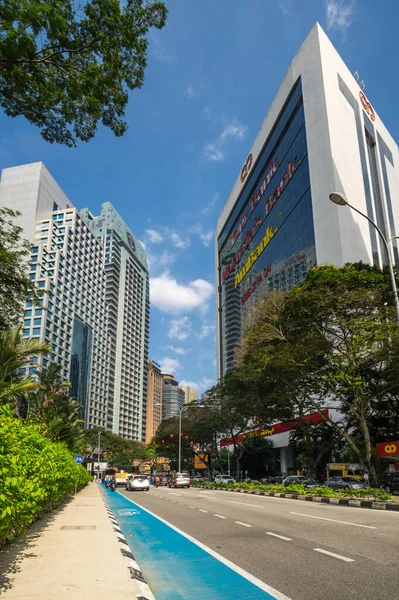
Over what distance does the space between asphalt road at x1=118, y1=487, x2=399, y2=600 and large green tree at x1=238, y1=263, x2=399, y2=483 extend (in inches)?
496

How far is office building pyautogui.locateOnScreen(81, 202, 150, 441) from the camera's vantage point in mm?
A: 145250

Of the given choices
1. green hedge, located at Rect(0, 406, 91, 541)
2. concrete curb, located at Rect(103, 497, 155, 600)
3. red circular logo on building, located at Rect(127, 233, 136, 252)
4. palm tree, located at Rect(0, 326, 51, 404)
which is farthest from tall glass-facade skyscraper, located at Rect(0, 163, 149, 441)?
concrete curb, located at Rect(103, 497, 155, 600)

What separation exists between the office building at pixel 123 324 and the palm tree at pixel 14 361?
398ft

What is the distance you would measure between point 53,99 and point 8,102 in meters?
1.25

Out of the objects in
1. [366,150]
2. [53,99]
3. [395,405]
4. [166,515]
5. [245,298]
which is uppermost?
[366,150]

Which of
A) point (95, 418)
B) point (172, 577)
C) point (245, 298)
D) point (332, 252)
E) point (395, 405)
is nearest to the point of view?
point (172, 577)

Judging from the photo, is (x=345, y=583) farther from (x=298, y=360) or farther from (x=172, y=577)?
(x=298, y=360)

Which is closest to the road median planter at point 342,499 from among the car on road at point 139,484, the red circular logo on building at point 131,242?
the car on road at point 139,484

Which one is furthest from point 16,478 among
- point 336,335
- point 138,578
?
point 336,335

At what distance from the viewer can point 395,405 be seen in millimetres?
32500

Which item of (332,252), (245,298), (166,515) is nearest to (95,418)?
(245,298)

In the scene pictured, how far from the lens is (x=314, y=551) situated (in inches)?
288

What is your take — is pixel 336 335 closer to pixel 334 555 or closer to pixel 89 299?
pixel 334 555

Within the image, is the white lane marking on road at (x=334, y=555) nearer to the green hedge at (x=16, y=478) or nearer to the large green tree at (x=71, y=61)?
the green hedge at (x=16, y=478)
